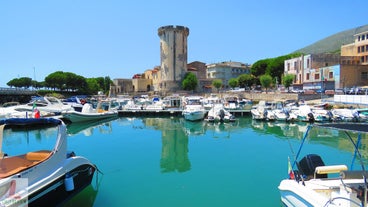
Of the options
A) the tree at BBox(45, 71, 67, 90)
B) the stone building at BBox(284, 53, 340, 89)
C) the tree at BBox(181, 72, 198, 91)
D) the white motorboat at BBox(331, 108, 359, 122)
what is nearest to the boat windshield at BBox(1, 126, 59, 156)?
→ the white motorboat at BBox(331, 108, 359, 122)

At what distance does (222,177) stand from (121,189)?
4073 mm

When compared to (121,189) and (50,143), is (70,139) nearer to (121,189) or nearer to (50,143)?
(50,143)

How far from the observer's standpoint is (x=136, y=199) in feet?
27.2

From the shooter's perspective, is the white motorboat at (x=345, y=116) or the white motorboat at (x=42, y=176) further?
the white motorboat at (x=345, y=116)

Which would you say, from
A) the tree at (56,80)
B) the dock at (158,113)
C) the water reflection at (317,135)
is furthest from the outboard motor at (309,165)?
the tree at (56,80)

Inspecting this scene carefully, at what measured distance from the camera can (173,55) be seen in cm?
7844

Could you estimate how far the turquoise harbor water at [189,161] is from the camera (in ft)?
27.6

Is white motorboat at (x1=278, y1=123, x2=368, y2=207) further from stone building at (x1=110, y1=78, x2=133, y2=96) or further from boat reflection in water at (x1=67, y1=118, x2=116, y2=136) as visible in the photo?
stone building at (x1=110, y1=78, x2=133, y2=96)

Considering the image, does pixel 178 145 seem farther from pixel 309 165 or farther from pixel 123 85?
pixel 123 85

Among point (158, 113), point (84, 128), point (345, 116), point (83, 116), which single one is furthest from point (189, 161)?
point (158, 113)

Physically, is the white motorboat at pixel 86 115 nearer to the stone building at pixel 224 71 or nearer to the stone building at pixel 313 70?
the stone building at pixel 313 70

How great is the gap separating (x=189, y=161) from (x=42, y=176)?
795 cm

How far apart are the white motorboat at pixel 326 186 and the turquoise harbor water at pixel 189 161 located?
166cm

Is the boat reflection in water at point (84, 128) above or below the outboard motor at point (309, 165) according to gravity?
below
